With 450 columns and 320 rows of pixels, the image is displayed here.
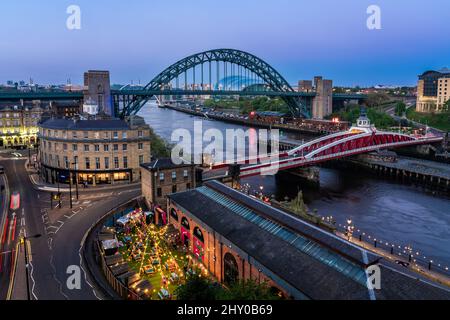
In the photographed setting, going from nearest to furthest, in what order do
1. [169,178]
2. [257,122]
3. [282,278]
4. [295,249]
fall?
1. [282,278]
2. [295,249]
3. [169,178]
4. [257,122]

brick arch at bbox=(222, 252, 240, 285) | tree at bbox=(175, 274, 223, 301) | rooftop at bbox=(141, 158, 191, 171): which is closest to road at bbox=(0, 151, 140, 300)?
rooftop at bbox=(141, 158, 191, 171)

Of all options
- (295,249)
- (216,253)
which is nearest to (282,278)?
(295,249)

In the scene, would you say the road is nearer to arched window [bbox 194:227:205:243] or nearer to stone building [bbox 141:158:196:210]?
stone building [bbox 141:158:196:210]

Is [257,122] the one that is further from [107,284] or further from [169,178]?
[107,284]

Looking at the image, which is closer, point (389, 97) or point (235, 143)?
point (235, 143)
